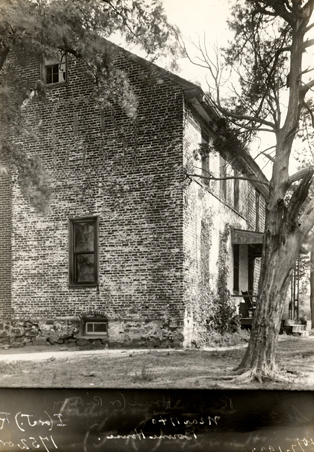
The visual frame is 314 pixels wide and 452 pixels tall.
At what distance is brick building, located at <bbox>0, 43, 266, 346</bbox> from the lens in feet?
40.4

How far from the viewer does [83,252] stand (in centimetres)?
1306

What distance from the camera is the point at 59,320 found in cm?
1298

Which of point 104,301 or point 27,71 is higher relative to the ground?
point 27,71

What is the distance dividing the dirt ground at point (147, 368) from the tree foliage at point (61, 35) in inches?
151

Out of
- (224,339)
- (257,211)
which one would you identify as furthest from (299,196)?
(257,211)

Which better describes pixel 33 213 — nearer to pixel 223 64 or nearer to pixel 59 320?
pixel 59 320

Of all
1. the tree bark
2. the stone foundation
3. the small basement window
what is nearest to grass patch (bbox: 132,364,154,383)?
the tree bark

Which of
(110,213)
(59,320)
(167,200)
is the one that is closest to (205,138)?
(167,200)

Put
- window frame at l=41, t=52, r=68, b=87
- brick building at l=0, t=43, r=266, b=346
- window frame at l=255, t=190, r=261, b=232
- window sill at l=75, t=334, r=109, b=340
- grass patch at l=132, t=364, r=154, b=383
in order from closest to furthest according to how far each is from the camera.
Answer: grass patch at l=132, t=364, r=154, b=383 → window frame at l=41, t=52, r=68, b=87 → brick building at l=0, t=43, r=266, b=346 → window sill at l=75, t=334, r=109, b=340 → window frame at l=255, t=190, r=261, b=232

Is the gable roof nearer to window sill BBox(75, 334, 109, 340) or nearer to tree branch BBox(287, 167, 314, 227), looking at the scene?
tree branch BBox(287, 167, 314, 227)

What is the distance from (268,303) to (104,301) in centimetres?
513

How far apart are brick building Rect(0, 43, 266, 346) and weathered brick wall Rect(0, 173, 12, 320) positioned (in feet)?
0.09

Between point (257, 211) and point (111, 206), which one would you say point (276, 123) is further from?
point (257, 211)

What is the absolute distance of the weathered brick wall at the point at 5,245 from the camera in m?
13.4
